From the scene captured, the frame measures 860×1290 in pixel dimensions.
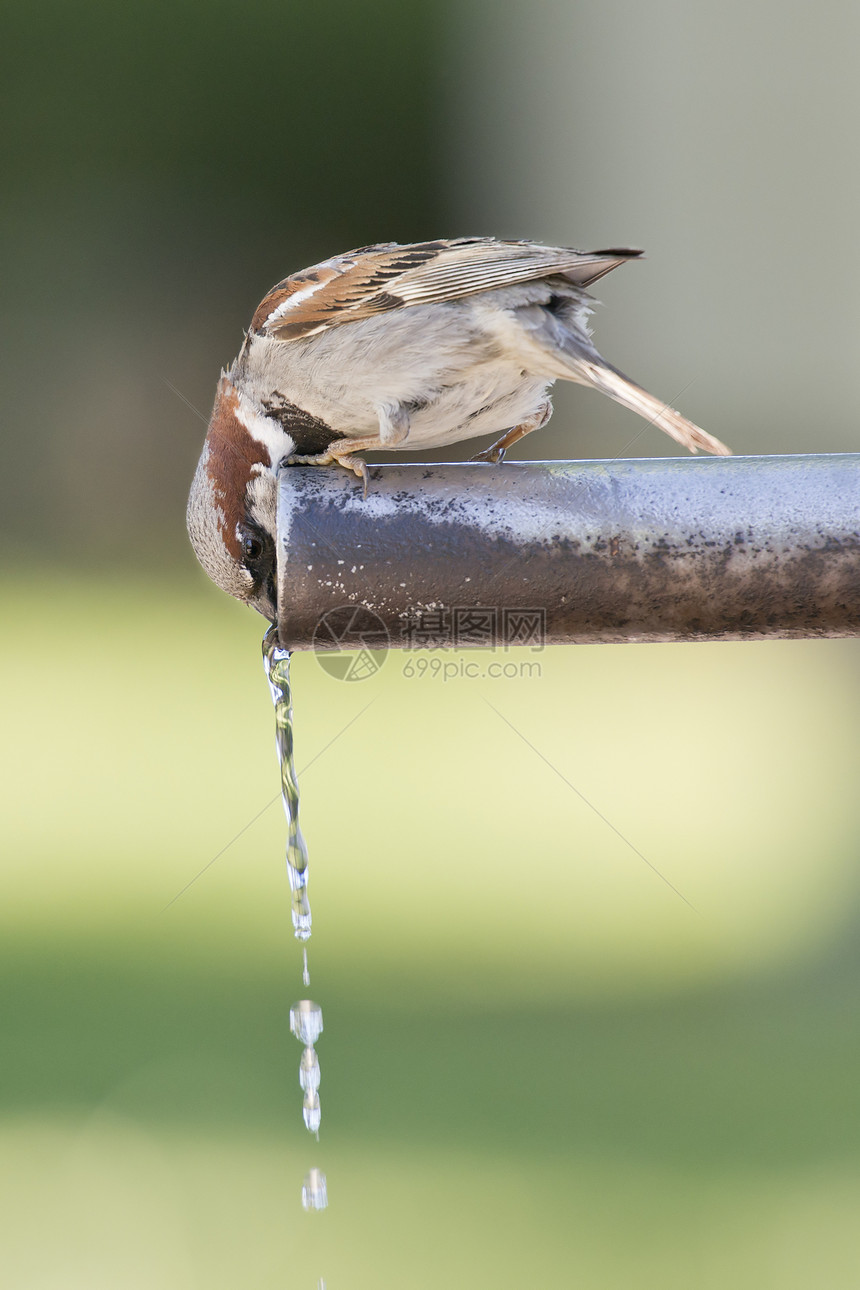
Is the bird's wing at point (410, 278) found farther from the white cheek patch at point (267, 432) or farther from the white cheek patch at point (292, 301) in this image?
the white cheek patch at point (267, 432)

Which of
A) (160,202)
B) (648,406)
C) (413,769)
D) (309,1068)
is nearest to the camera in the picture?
(648,406)

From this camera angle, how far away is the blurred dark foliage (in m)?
6.65

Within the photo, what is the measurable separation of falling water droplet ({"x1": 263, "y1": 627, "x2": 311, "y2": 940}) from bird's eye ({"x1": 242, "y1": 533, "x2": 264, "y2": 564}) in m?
0.18

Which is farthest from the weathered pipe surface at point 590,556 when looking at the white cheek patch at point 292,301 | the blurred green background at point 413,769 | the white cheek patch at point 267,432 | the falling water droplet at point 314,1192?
the blurred green background at point 413,769

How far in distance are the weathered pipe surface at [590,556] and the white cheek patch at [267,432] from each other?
1.73 ft

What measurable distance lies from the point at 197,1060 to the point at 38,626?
4421mm

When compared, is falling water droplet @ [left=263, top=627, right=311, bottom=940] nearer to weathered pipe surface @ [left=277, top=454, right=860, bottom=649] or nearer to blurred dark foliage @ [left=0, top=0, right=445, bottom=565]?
weathered pipe surface @ [left=277, top=454, right=860, bottom=649]

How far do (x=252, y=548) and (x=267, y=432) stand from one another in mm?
186

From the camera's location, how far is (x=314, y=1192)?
72.5 inches

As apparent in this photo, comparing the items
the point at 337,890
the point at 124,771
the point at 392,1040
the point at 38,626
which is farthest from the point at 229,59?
the point at 392,1040

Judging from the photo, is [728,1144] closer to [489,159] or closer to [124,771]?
[124,771]

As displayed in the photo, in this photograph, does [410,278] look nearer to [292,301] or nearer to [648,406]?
[292,301]

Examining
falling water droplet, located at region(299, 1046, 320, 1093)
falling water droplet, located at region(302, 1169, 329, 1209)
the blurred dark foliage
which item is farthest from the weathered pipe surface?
the blurred dark foliage

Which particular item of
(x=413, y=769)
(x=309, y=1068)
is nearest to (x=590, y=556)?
(x=309, y=1068)
